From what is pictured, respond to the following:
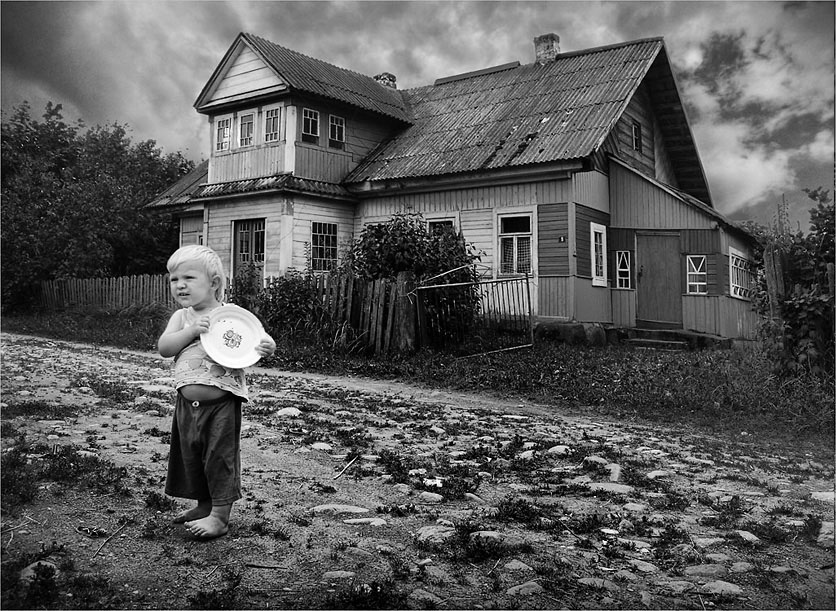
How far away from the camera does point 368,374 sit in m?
10.6

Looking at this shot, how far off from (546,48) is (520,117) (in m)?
3.53

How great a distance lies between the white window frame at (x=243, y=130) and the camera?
1791cm

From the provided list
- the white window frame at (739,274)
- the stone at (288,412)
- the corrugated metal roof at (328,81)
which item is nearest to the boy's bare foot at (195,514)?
the stone at (288,412)

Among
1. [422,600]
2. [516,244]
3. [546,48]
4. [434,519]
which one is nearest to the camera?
[422,600]

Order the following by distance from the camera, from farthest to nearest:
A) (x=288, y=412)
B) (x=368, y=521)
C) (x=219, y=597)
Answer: (x=288, y=412)
(x=368, y=521)
(x=219, y=597)

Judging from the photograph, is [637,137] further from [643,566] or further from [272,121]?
[643,566]

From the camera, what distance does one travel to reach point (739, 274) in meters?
16.9

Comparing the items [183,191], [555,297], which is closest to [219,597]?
[555,297]

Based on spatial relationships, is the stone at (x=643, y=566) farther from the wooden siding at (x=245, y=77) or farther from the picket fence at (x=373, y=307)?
the wooden siding at (x=245, y=77)

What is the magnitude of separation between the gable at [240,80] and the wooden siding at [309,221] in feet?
9.46

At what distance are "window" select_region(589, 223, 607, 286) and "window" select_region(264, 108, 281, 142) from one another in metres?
8.05

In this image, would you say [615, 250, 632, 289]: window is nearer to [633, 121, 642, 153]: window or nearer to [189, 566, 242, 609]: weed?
[633, 121, 642, 153]: window

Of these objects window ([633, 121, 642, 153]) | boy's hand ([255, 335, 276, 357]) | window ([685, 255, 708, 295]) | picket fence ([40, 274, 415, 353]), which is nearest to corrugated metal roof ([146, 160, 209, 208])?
picket fence ([40, 274, 415, 353])

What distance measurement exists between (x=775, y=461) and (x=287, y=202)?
44.3ft
